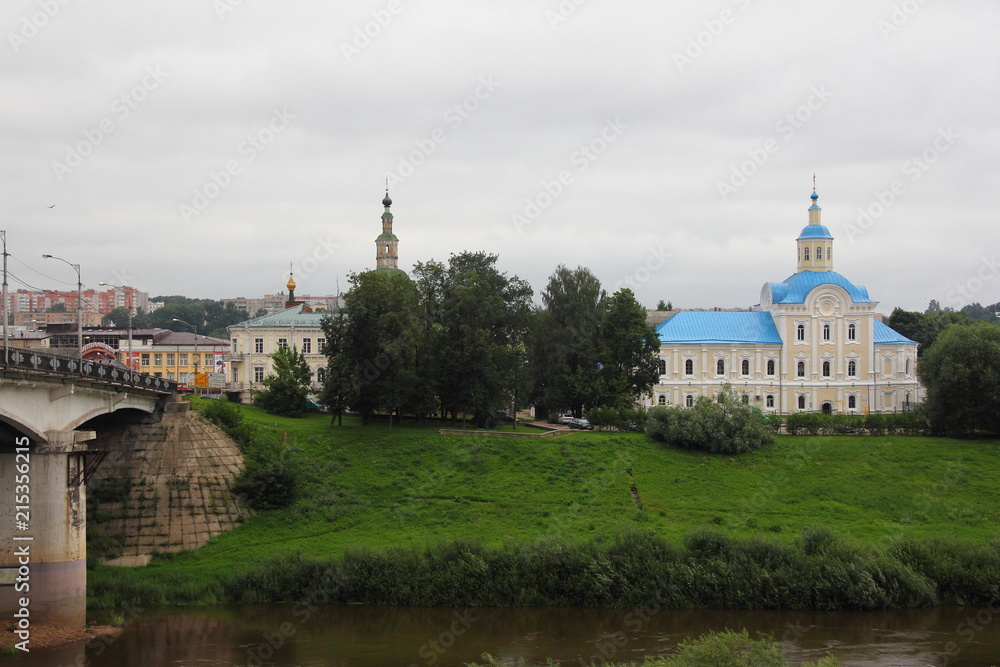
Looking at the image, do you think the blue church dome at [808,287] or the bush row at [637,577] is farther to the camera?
the blue church dome at [808,287]

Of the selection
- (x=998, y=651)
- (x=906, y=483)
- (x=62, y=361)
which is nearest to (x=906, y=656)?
(x=998, y=651)

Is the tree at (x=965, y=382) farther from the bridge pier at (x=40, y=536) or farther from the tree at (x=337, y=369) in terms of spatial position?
the bridge pier at (x=40, y=536)

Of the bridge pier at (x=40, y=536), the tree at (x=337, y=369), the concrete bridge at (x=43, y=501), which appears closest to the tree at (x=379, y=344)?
the tree at (x=337, y=369)

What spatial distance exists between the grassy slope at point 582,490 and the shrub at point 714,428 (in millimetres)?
863

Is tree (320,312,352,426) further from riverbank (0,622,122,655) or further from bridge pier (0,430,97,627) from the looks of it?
riverbank (0,622,122,655)

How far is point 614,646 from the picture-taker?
100 ft

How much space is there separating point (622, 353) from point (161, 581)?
34.5 metres

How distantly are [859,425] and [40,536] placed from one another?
4322 cm

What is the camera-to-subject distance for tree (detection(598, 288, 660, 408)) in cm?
6262

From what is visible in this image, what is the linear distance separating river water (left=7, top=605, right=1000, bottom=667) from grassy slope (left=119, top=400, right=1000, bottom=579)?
177 inches

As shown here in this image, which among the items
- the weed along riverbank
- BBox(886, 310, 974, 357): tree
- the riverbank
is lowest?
the riverbank

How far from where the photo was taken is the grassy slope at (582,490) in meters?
40.7

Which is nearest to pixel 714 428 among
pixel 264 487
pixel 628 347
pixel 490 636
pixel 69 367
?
pixel 628 347

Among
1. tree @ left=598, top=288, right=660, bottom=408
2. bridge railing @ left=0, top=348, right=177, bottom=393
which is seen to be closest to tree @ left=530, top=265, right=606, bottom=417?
tree @ left=598, top=288, right=660, bottom=408
